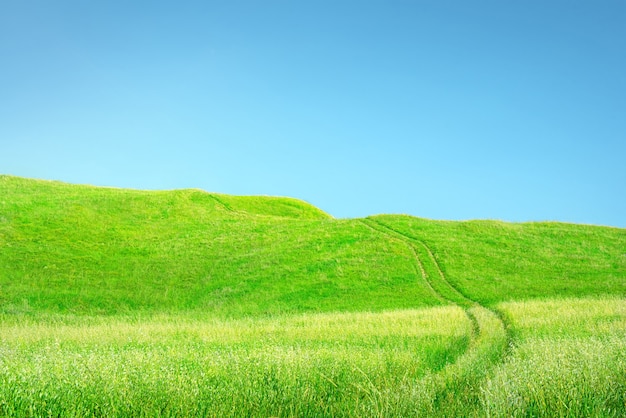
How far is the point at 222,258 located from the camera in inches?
1512

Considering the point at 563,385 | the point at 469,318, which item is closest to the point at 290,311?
the point at 469,318

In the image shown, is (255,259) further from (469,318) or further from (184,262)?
(469,318)

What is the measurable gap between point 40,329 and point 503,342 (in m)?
18.9

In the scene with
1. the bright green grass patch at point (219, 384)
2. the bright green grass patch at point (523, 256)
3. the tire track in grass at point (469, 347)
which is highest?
the bright green grass patch at point (523, 256)

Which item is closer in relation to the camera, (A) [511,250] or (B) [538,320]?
(B) [538,320]

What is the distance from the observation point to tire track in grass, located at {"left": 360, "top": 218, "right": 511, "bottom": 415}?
9742mm

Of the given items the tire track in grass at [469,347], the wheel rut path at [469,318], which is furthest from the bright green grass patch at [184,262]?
the tire track in grass at [469,347]

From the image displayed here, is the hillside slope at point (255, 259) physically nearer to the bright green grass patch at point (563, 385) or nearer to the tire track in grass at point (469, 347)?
the tire track in grass at point (469, 347)

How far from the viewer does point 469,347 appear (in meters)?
17.9

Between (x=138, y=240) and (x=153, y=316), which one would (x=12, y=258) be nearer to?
(x=138, y=240)

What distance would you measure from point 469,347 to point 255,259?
21.9m

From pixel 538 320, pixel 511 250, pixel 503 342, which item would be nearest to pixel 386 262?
pixel 511 250

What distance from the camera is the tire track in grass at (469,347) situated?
974 centimetres

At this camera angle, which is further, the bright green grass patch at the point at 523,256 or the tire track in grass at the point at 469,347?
the bright green grass patch at the point at 523,256
